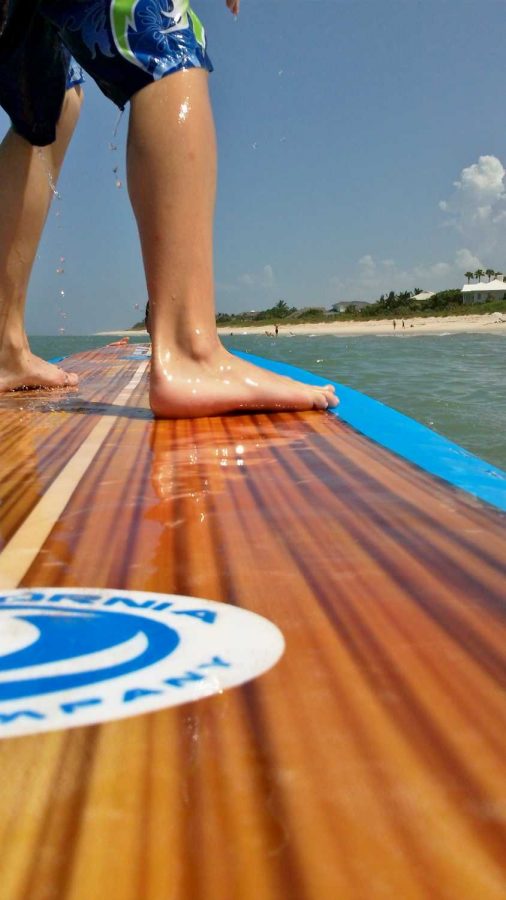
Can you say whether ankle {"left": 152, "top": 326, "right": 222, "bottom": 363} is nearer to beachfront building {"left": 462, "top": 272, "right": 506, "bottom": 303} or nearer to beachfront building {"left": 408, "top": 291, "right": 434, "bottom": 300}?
beachfront building {"left": 462, "top": 272, "right": 506, "bottom": 303}

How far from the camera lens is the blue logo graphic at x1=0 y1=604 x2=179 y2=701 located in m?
0.31

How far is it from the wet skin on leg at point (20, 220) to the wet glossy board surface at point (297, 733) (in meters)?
1.21

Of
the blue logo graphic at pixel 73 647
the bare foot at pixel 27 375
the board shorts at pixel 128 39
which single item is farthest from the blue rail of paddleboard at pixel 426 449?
the bare foot at pixel 27 375

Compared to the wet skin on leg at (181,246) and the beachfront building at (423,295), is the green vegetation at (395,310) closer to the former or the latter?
the beachfront building at (423,295)

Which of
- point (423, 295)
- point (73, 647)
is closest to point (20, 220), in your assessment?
point (73, 647)

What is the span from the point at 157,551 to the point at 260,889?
31 centimetres

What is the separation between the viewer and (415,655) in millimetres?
325

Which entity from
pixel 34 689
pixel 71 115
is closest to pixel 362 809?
pixel 34 689

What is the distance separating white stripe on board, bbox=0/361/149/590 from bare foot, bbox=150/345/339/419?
0.67 feet

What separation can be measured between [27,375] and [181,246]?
78cm

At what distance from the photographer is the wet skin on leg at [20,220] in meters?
1.62

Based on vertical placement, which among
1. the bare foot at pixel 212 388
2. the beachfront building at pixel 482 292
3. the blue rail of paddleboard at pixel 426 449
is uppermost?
the beachfront building at pixel 482 292

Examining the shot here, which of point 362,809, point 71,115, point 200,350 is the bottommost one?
point 362,809

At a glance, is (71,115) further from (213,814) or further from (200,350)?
(213,814)
